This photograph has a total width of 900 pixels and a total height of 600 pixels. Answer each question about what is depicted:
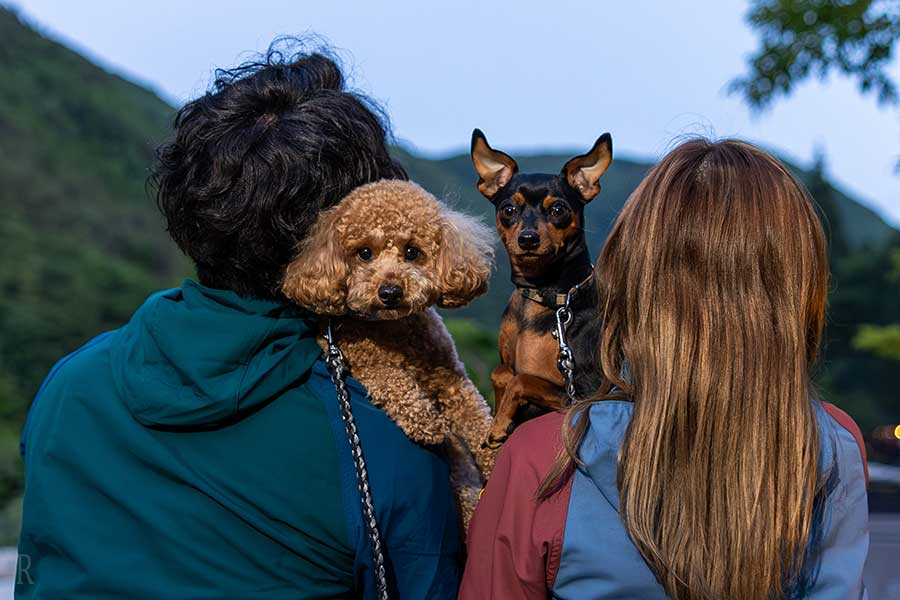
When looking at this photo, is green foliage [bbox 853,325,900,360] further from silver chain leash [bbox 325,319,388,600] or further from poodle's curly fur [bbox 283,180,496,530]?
silver chain leash [bbox 325,319,388,600]

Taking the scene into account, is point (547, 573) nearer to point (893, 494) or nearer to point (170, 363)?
point (170, 363)

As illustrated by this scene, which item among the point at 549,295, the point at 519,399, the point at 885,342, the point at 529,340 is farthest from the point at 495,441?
the point at 885,342

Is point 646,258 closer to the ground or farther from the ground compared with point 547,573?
farther from the ground

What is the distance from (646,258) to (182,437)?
3.25ft

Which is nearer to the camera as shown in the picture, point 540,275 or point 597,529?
point 597,529

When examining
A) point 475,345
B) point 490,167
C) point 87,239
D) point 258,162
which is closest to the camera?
point 258,162

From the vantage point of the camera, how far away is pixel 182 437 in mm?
1999

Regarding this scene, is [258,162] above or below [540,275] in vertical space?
above

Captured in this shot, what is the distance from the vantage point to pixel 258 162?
2.04 metres

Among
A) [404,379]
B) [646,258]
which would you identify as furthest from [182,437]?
[646,258]

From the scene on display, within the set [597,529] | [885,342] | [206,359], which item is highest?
[206,359]

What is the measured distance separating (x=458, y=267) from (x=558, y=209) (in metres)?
0.36

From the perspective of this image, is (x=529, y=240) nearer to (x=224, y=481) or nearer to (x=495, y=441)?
→ (x=495, y=441)

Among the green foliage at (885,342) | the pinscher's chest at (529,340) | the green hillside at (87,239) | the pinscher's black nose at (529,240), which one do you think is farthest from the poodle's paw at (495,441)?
the green foliage at (885,342)
